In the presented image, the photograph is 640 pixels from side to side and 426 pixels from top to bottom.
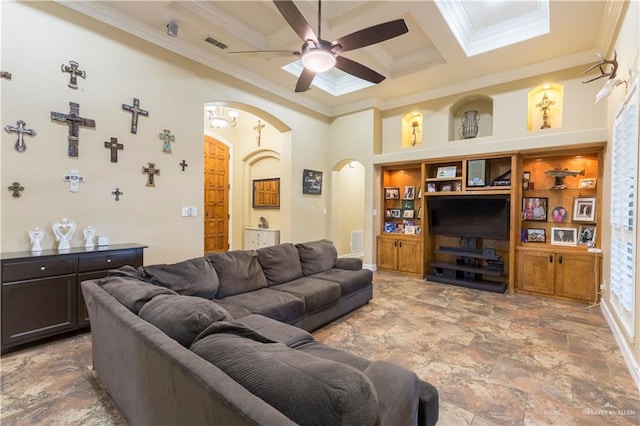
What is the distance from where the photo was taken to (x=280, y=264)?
→ 3564mm

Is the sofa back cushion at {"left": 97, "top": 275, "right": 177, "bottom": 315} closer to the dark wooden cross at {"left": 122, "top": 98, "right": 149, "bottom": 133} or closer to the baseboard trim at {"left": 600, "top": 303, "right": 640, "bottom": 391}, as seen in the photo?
the dark wooden cross at {"left": 122, "top": 98, "right": 149, "bottom": 133}

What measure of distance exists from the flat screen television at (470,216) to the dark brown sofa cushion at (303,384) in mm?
4809

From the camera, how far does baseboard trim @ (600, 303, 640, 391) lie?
235 cm

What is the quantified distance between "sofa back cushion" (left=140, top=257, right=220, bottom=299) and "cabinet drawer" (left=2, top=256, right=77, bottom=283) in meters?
0.95

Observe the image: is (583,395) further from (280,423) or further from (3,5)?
(3,5)

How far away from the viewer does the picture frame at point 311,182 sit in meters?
6.30

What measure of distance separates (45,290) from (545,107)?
7.02m

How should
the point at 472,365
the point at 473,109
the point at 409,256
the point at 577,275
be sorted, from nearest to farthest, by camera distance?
the point at 472,365
the point at 577,275
the point at 473,109
the point at 409,256

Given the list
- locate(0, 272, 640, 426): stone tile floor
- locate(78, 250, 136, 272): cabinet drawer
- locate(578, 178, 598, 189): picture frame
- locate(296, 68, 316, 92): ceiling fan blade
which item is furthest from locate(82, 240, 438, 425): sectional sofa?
locate(578, 178, 598, 189): picture frame

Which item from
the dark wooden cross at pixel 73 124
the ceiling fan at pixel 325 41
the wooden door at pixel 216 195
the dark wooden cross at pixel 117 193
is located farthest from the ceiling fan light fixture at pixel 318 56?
the wooden door at pixel 216 195

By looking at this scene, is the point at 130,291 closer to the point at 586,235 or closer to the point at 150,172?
the point at 150,172

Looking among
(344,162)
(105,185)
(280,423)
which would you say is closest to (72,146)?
(105,185)

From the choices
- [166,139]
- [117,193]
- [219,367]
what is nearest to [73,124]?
[117,193]

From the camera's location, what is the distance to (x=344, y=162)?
686 cm
